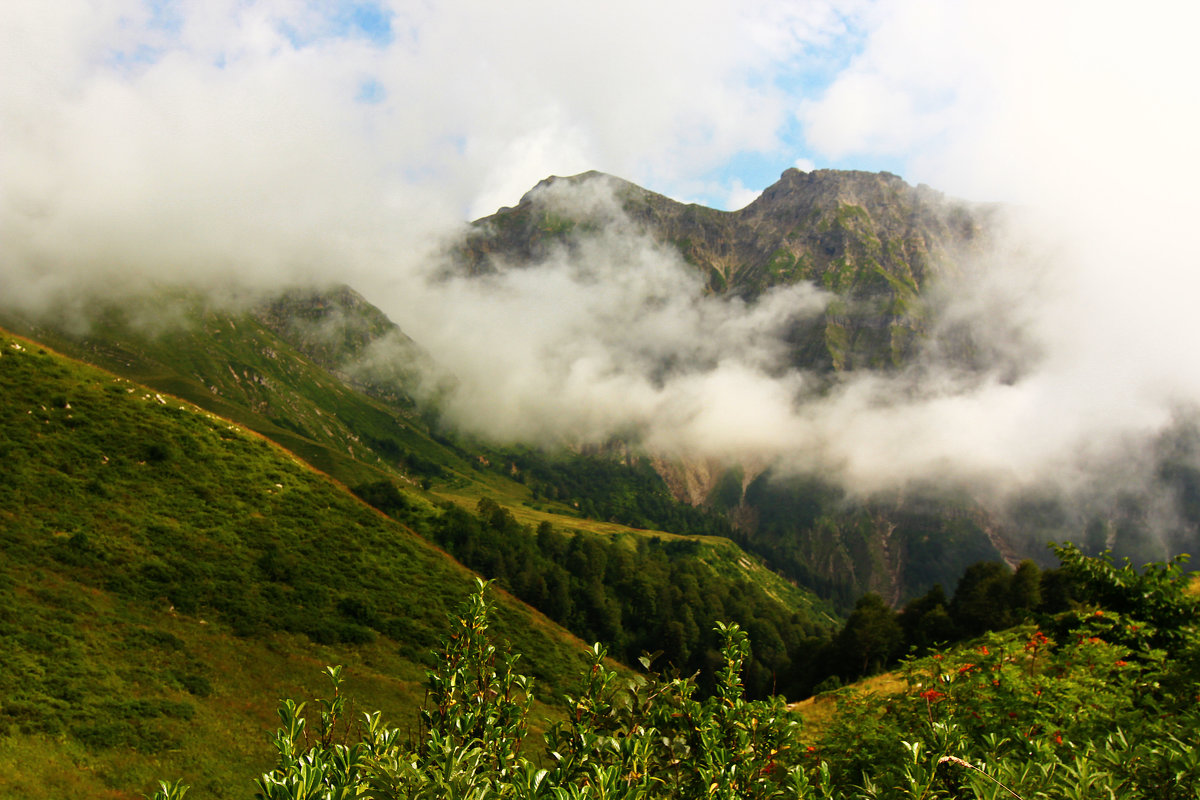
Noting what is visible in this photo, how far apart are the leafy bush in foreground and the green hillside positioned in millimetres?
11401

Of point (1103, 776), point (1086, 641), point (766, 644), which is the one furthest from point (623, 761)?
point (766, 644)

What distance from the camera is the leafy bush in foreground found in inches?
180

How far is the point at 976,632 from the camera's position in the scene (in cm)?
6266

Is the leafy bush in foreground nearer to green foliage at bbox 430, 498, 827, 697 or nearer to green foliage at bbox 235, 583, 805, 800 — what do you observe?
green foliage at bbox 235, 583, 805, 800

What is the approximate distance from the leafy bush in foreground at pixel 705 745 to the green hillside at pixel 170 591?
11401 mm

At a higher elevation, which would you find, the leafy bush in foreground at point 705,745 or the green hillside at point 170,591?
the leafy bush in foreground at point 705,745

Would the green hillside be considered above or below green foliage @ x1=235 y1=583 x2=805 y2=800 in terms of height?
below

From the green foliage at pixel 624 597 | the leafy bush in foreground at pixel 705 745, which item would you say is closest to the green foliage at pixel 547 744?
the leafy bush in foreground at pixel 705 745

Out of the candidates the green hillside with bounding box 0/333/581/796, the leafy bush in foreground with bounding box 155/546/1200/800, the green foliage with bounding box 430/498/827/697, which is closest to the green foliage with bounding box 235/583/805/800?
the leafy bush in foreground with bounding box 155/546/1200/800

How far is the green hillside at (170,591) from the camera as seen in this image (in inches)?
868

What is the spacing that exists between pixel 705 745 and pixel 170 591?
130 feet

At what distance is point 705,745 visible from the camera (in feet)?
18.9

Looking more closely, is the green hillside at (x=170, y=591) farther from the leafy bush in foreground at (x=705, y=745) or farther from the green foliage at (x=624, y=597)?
the green foliage at (x=624, y=597)

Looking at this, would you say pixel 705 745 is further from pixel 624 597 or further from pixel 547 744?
→ pixel 624 597
